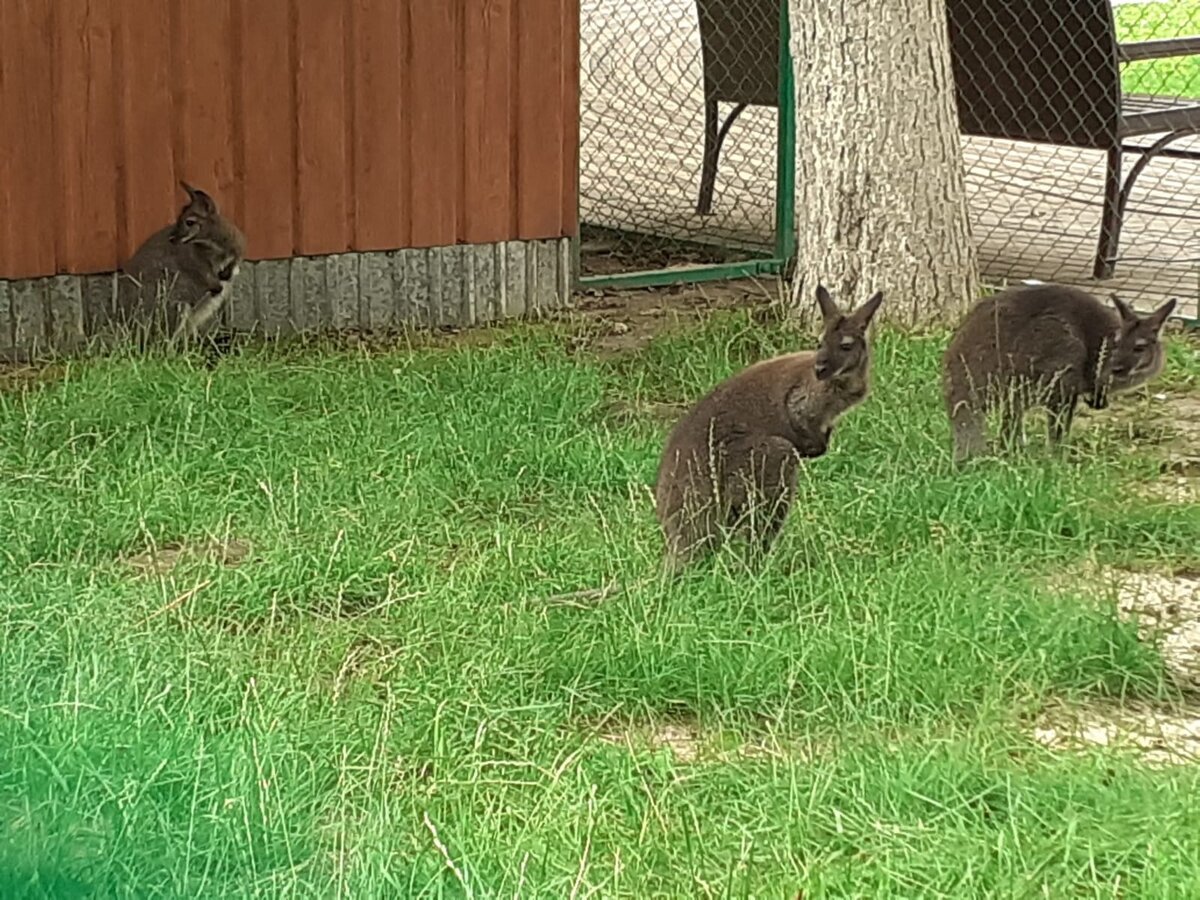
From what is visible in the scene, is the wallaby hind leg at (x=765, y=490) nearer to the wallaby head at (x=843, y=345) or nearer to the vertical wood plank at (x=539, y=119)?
the wallaby head at (x=843, y=345)

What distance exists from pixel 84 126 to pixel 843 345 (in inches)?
164

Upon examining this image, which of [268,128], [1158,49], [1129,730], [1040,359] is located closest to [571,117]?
[268,128]

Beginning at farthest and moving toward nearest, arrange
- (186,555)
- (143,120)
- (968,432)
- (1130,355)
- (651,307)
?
(651,307)
(143,120)
(1130,355)
(968,432)
(186,555)

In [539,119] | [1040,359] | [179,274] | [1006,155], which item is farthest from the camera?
[1006,155]

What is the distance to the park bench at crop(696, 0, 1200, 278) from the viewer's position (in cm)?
929

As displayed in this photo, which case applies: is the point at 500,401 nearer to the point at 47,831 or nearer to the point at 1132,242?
the point at 47,831

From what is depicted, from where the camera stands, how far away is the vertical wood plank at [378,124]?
9.12 m

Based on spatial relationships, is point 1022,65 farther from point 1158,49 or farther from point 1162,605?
point 1162,605

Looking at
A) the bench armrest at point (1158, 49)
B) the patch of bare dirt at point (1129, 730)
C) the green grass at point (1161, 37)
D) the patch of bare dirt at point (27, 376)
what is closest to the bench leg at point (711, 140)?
the bench armrest at point (1158, 49)

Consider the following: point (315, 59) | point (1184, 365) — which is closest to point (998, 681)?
point (1184, 365)

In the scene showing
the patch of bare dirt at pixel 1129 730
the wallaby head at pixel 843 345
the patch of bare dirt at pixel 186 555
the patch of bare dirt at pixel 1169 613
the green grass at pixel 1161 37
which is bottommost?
the patch of bare dirt at pixel 1129 730

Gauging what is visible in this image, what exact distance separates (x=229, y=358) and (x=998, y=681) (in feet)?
15.0

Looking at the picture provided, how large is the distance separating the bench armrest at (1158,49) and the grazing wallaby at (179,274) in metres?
4.68

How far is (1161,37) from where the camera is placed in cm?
1633
